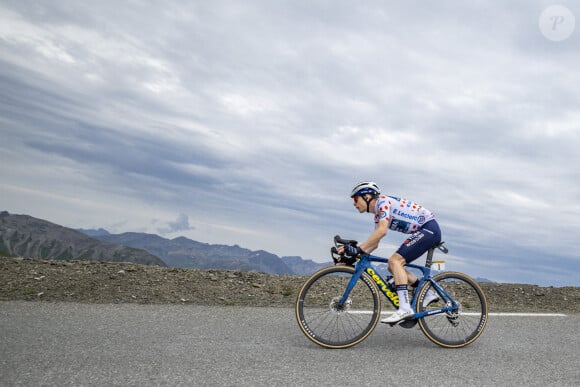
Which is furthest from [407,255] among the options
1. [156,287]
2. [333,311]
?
[156,287]

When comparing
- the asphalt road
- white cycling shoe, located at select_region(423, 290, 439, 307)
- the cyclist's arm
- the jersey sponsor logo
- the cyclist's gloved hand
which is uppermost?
the jersey sponsor logo

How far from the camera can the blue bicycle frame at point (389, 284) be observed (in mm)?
6566

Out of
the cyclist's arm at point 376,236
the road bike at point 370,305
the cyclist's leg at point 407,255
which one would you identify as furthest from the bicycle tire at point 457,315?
the cyclist's arm at point 376,236

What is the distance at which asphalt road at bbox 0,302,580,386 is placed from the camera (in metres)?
4.97

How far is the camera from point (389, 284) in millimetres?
A: 6703

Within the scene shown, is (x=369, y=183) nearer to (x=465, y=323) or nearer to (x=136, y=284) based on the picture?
(x=465, y=323)

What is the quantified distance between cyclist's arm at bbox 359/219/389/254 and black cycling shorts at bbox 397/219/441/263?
442 millimetres

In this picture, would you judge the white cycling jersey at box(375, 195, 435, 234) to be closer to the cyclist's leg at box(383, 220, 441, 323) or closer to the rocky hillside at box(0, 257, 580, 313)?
the cyclist's leg at box(383, 220, 441, 323)

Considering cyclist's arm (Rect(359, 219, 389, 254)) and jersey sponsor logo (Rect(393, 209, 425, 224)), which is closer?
cyclist's arm (Rect(359, 219, 389, 254))

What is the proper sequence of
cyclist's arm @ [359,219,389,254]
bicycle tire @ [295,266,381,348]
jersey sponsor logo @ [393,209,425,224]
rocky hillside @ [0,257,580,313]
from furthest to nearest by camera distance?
rocky hillside @ [0,257,580,313] < jersey sponsor logo @ [393,209,425,224] < cyclist's arm @ [359,219,389,254] < bicycle tire @ [295,266,381,348]

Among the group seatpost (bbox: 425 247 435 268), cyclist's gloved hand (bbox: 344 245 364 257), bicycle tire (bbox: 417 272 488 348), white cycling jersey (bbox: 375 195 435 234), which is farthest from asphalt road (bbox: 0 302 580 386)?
white cycling jersey (bbox: 375 195 435 234)

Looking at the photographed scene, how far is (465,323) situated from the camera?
6.93 meters

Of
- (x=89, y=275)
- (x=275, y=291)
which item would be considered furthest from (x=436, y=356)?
(x=89, y=275)

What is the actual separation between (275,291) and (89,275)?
3304mm
